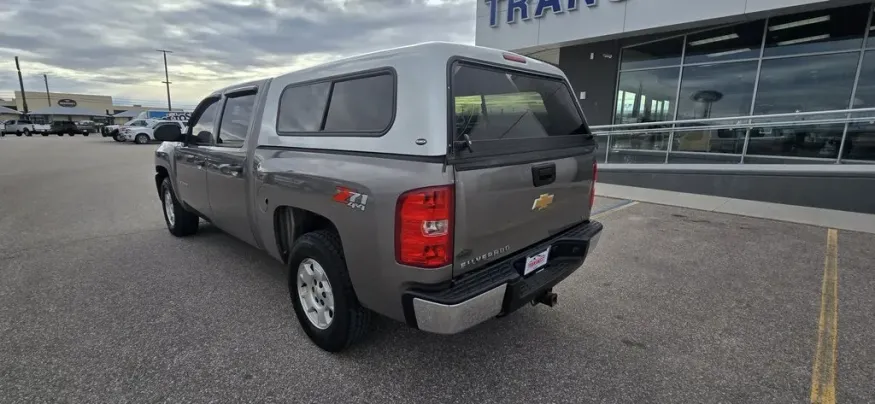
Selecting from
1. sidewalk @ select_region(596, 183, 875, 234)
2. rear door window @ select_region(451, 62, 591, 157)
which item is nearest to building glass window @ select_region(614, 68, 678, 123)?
sidewalk @ select_region(596, 183, 875, 234)

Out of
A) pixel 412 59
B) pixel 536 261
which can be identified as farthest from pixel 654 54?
pixel 412 59

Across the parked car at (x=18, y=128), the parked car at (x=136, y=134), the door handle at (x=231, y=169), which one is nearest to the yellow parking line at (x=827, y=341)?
the door handle at (x=231, y=169)

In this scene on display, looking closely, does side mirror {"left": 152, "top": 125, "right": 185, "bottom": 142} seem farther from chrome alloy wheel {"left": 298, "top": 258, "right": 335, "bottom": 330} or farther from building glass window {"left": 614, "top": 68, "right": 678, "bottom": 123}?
building glass window {"left": 614, "top": 68, "right": 678, "bottom": 123}

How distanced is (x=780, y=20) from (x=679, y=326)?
1037cm

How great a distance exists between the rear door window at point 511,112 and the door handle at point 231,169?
6.95 ft

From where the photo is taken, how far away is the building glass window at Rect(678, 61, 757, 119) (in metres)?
10.5

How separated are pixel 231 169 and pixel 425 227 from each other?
7.73ft

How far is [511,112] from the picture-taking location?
2.83 metres

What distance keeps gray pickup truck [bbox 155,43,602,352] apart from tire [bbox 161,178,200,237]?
7.18ft

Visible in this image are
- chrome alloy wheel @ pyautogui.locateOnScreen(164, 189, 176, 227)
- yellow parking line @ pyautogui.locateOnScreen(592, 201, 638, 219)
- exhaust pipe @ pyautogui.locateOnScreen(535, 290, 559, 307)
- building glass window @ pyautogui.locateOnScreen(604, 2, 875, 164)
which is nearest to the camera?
exhaust pipe @ pyautogui.locateOnScreen(535, 290, 559, 307)

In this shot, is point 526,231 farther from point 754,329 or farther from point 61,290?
point 61,290

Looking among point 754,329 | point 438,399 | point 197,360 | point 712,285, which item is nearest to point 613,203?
point 712,285

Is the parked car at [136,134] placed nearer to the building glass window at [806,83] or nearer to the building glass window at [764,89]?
the building glass window at [764,89]

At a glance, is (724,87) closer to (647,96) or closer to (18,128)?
(647,96)
